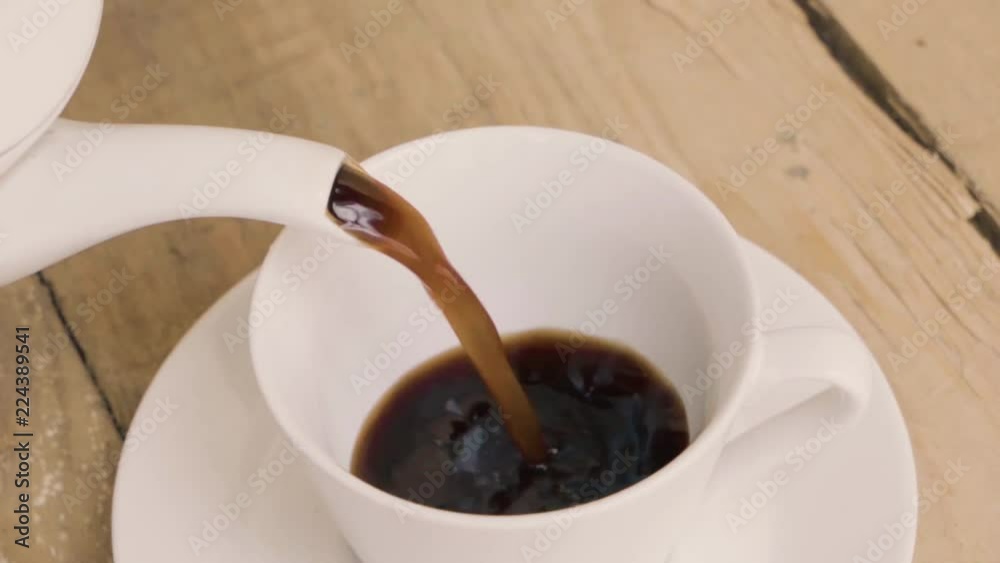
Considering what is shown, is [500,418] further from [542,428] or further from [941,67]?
[941,67]

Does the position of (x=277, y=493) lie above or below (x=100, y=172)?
below

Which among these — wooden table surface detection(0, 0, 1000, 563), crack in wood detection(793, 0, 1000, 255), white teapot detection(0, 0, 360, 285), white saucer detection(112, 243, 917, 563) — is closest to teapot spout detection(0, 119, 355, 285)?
white teapot detection(0, 0, 360, 285)

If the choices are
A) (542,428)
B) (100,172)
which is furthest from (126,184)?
(542,428)

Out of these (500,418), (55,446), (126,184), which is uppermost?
(126,184)

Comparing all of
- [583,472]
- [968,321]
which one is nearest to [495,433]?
[583,472]

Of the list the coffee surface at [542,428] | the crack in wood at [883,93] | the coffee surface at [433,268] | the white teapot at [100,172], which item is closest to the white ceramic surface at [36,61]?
the white teapot at [100,172]
